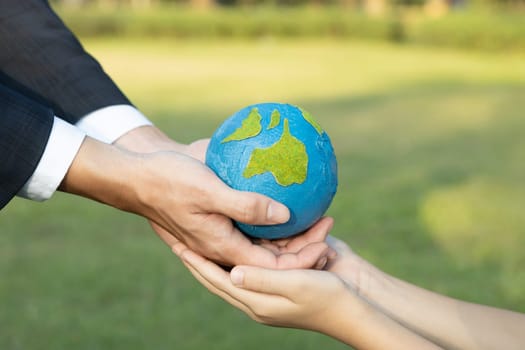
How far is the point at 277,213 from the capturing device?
2361 millimetres

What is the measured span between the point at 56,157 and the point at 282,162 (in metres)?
0.66

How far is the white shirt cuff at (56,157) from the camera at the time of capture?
2312mm

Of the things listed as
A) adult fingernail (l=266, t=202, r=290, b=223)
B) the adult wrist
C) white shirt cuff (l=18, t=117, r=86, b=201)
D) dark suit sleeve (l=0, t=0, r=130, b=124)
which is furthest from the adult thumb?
dark suit sleeve (l=0, t=0, r=130, b=124)

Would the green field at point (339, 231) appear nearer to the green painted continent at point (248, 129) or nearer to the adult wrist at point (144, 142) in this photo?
the adult wrist at point (144, 142)

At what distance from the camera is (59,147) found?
2.31 m

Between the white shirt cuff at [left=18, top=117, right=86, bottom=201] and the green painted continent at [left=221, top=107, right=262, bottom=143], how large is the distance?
462mm

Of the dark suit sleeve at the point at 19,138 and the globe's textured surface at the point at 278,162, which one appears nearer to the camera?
the dark suit sleeve at the point at 19,138

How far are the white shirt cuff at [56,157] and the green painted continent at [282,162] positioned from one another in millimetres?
512

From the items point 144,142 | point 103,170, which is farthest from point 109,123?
point 103,170

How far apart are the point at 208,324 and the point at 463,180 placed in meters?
3.64

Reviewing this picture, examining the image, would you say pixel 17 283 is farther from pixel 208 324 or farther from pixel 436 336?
pixel 436 336

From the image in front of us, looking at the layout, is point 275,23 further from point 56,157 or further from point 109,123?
point 56,157

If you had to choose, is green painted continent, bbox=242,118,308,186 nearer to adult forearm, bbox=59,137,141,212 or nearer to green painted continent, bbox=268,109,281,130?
green painted continent, bbox=268,109,281,130

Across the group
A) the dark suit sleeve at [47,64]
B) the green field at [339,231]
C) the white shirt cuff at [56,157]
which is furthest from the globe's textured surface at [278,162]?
the green field at [339,231]
